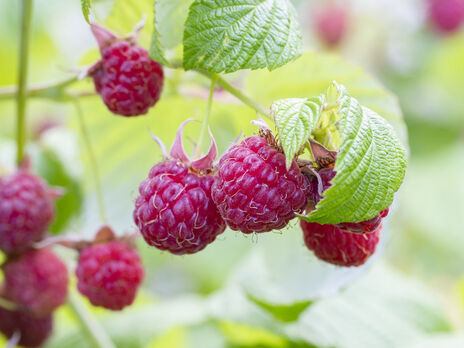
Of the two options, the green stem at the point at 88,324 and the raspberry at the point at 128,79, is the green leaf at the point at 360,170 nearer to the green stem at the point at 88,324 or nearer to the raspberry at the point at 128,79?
the raspberry at the point at 128,79

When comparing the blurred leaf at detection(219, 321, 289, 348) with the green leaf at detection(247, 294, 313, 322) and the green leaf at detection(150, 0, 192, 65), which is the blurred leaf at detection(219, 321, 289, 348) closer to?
the green leaf at detection(247, 294, 313, 322)

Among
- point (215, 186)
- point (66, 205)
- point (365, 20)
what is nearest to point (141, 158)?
point (66, 205)

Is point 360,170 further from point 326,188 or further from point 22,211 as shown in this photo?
point 22,211

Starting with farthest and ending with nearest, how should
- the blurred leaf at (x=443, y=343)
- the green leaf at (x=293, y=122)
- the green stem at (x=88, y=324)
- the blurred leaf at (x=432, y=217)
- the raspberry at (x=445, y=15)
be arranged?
the raspberry at (x=445, y=15), the blurred leaf at (x=432, y=217), the green stem at (x=88, y=324), the blurred leaf at (x=443, y=343), the green leaf at (x=293, y=122)

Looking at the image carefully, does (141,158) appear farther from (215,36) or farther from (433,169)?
(433,169)

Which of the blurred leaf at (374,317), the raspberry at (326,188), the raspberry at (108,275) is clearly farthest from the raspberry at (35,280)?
the raspberry at (326,188)

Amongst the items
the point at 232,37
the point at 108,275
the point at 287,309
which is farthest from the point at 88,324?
the point at 232,37

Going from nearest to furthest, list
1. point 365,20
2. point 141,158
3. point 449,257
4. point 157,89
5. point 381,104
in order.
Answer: point 157,89
point 381,104
point 141,158
point 449,257
point 365,20
